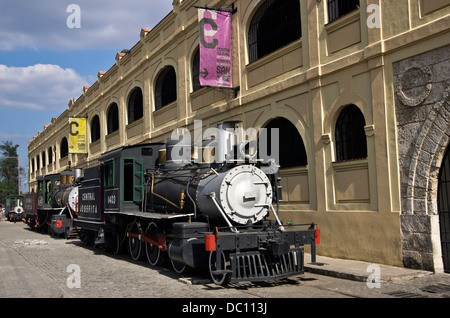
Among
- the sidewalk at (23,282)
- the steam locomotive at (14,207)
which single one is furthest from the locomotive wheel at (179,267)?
the steam locomotive at (14,207)

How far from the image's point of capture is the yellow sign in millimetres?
29344

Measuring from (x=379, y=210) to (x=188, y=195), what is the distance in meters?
3.94

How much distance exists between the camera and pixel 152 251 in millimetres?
10516

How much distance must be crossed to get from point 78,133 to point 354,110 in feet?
75.4

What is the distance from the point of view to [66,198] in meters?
18.7

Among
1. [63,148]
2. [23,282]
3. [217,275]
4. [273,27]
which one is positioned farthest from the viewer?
[63,148]

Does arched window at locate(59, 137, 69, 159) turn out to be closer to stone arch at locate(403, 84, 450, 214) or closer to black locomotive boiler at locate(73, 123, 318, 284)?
black locomotive boiler at locate(73, 123, 318, 284)

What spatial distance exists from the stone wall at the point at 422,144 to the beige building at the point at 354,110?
2 centimetres

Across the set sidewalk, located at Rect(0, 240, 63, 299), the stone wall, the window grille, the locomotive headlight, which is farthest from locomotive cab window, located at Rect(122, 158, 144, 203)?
the stone wall

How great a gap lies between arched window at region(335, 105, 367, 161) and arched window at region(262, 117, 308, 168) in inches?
50.7

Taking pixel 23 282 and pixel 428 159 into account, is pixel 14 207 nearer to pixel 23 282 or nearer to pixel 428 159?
pixel 23 282

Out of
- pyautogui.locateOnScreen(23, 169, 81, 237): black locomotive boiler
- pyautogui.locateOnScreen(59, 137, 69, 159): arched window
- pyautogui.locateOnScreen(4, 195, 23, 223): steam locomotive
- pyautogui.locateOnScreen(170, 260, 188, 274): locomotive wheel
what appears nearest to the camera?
pyautogui.locateOnScreen(170, 260, 188, 274): locomotive wheel

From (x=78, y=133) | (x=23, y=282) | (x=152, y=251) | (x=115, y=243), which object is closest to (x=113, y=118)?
(x=78, y=133)

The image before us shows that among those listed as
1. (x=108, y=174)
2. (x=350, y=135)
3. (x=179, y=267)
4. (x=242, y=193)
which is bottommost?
(x=179, y=267)
